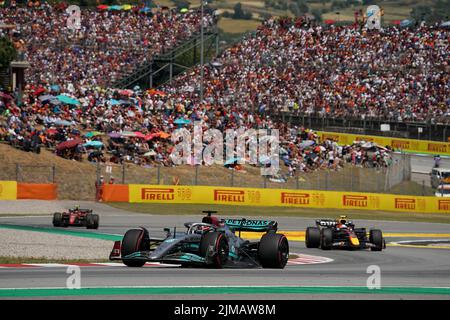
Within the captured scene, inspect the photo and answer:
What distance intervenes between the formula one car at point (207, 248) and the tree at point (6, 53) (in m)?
35.1

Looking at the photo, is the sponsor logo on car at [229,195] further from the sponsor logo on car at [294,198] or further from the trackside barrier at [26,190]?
the trackside barrier at [26,190]

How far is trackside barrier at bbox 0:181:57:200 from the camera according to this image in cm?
3988

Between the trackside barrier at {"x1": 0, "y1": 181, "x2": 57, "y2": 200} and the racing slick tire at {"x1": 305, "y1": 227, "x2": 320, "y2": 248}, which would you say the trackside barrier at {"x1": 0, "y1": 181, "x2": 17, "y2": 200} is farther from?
the racing slick tire at {"x1": 305, "y1": 227, "x2": 320, "y2": 248}

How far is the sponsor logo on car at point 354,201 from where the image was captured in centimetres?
4594

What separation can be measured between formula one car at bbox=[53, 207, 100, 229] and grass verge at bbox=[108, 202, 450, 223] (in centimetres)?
843

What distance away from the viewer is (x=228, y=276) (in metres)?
16.6

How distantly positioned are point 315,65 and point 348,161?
14373 millimetres

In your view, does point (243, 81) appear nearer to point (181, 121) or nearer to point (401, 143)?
point (401, 143)

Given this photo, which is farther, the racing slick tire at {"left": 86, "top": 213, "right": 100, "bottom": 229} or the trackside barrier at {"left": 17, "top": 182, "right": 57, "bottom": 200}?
the trackside barrier at {"left": 17, "top": 182, "right": 57, "bottom": 200}

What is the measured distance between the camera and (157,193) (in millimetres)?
43156

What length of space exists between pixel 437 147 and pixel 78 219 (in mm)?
33033

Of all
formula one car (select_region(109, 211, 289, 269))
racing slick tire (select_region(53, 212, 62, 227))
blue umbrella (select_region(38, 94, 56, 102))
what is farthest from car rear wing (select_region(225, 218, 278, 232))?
blue umbrella (select_region(38, 94, 56, 102))
